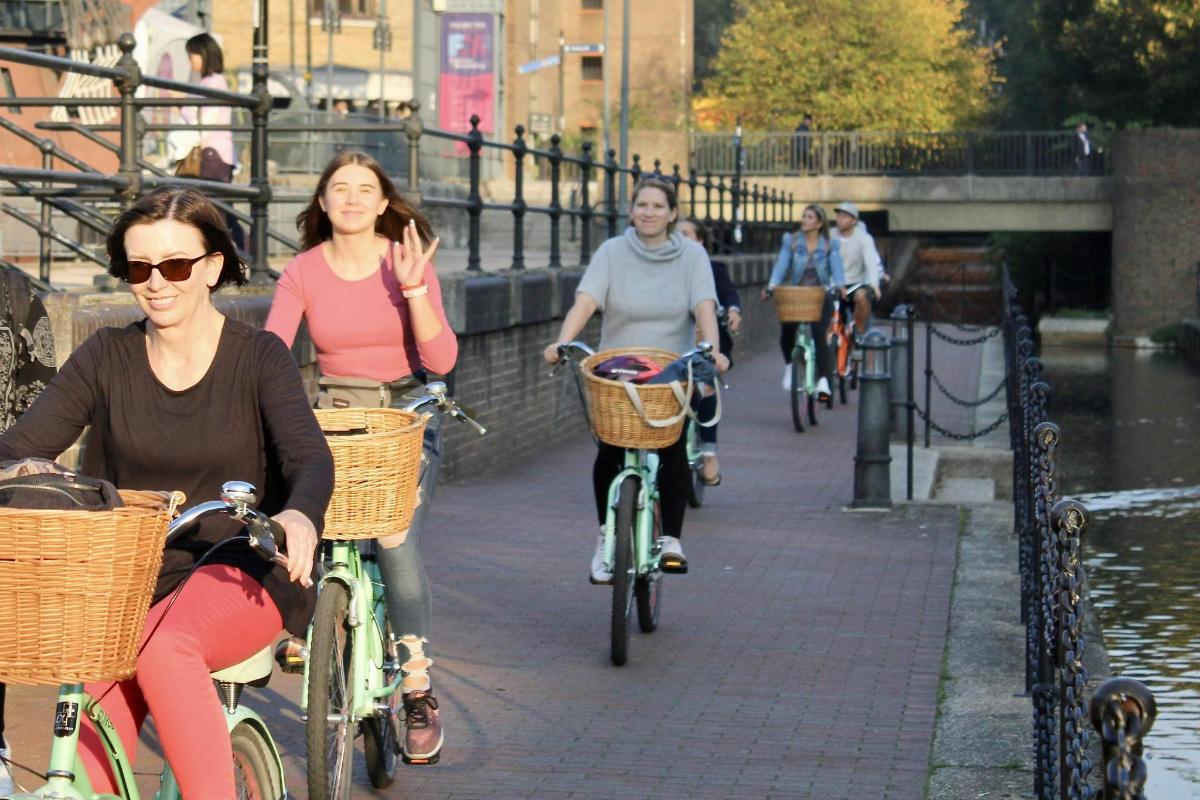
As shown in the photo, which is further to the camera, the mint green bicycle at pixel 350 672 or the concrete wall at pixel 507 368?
the concrete wall at pixel 507 368

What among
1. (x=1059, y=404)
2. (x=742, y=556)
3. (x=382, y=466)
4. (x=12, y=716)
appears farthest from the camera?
(x=1059, y=404)

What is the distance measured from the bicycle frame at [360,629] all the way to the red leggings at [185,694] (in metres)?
1.01

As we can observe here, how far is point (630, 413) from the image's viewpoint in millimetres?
7504

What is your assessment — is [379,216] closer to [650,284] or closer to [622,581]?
[622,581]

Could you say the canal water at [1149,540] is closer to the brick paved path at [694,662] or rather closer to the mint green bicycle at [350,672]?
the brick paved path at [694,662]

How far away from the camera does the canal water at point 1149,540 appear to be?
7.00 meters

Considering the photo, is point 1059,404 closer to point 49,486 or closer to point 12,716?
point 12,716

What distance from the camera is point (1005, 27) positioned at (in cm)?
8581

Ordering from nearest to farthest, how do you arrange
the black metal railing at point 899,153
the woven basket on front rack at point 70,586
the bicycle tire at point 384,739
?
the woven basket on front rack at point 70,586 → the bicycle tire at point 384,739 → the black metal railing at point 899,153

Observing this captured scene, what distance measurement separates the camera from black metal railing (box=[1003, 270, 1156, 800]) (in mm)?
2779

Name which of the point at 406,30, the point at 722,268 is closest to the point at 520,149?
the point at 722,268

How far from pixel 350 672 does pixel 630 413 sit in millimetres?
2833

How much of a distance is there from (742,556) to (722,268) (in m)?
2.68

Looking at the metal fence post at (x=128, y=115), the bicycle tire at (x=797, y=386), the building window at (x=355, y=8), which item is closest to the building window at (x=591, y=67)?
the building window at (x=355, y=8)
